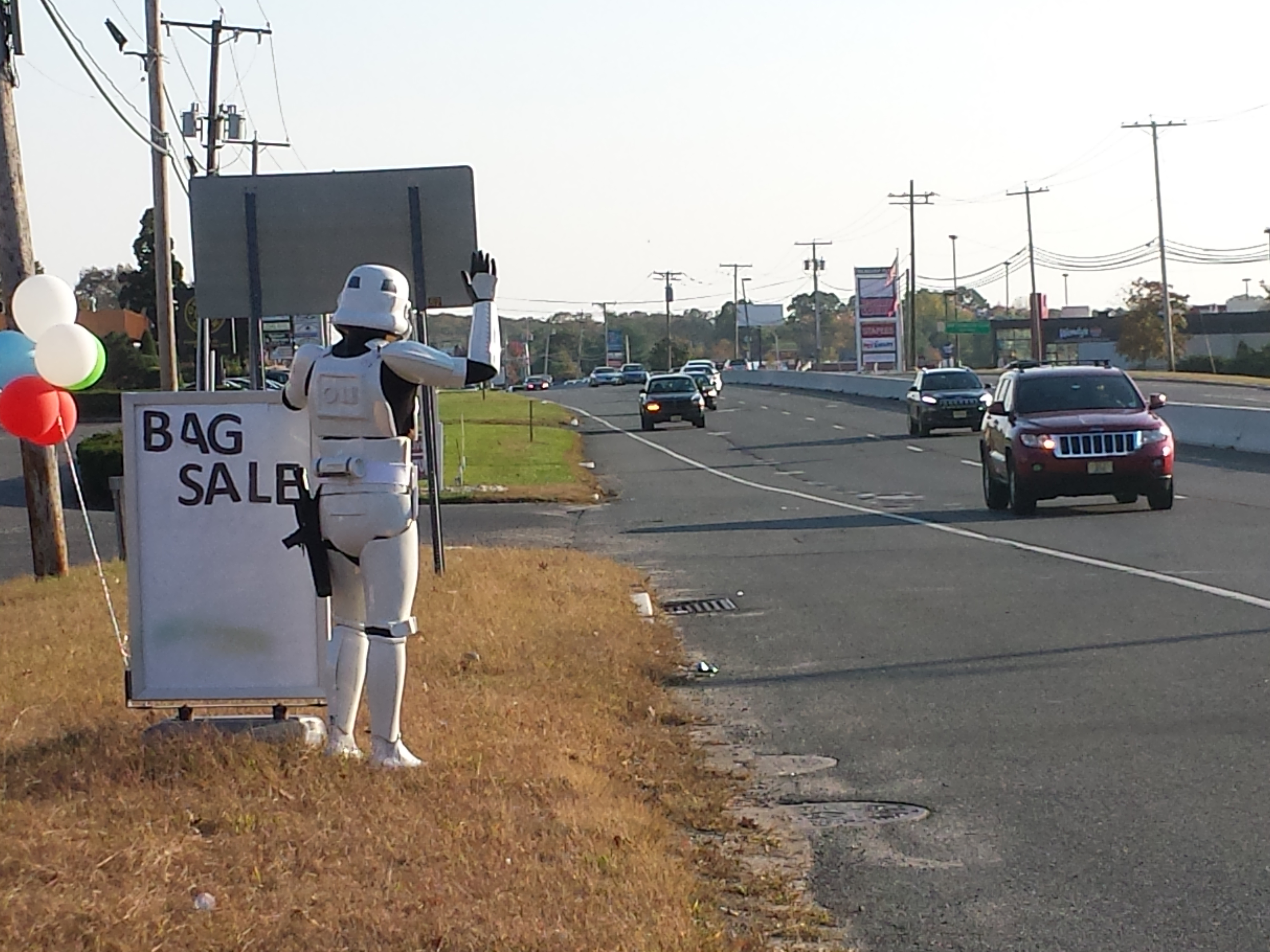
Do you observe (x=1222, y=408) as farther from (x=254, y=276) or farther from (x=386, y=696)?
(x=386, y=696)

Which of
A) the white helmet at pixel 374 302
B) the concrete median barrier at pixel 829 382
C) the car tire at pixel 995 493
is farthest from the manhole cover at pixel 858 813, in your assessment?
the concrete median barrier at pixel 829 382

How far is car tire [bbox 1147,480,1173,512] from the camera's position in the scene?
20188 mm

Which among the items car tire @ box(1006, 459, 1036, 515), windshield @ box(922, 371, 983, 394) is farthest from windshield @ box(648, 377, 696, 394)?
car tire @ box(1006, 459, 1036, 515)

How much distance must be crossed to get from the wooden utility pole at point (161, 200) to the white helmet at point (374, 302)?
73.2ft

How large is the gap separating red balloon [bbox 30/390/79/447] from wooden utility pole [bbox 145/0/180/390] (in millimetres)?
20255

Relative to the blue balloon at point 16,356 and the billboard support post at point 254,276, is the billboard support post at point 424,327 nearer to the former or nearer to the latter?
the billboard support post at point 254,276

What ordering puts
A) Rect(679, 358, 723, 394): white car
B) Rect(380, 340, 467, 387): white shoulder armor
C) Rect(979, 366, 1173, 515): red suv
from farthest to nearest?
Rect(679, 358, 723, 394): white car
Rect(979, 366, 1173, 515): red suv
Rect(380, 340, 467, 387): white shoulder armor

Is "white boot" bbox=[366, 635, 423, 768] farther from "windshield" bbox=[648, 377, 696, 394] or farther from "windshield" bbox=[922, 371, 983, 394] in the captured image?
"windshield" bbox=[648, 377, 696, 394]

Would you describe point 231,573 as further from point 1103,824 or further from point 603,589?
point 603,589

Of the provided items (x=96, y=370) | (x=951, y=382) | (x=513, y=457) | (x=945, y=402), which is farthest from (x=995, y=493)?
(x=951, y=382)

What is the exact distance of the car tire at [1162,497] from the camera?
2019cm

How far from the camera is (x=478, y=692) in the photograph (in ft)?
30.2

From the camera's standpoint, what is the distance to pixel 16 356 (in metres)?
8.23

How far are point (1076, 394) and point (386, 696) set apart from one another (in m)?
15.8
